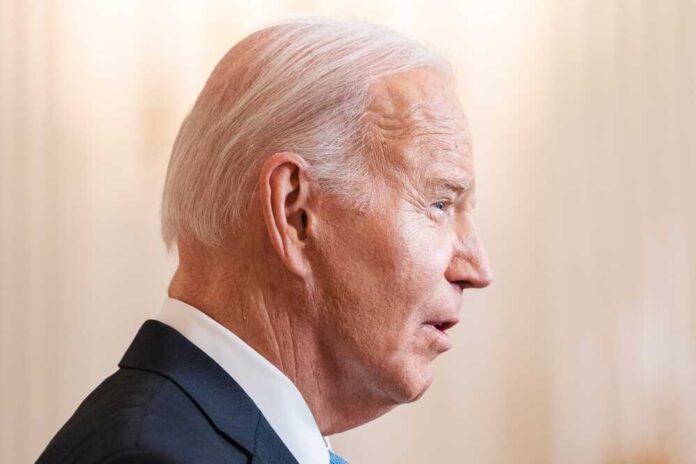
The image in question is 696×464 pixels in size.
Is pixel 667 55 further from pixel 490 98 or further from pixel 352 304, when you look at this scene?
pixel 352 304

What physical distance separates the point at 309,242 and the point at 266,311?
87 mm

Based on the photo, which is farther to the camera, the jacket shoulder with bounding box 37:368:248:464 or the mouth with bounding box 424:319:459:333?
the mouth with bounding box 424:319:459:333

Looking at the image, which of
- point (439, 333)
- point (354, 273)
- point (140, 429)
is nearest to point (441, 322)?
point (439, 333)

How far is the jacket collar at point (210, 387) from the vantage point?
3.08 feet

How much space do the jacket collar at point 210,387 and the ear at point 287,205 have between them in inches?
5.4

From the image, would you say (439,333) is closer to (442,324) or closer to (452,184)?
(442,324)

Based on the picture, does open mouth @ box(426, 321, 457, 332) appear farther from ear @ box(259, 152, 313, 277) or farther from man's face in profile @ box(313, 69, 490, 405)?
ear @ box(259, 152, 313, 277)

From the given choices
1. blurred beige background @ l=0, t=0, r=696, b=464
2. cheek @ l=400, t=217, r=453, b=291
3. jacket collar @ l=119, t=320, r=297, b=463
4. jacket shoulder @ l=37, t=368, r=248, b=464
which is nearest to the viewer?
jacket shoulder @ l=37, t=368, r=248, b=464

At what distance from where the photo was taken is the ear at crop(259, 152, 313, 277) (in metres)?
1.01

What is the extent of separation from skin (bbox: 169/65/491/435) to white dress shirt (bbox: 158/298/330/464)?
0.02 meters

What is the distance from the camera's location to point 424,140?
1075 millimetres

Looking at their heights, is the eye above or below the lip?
above

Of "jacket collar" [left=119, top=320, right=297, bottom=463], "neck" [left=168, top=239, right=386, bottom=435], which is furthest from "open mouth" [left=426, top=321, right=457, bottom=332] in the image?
"jacket collar" [left=119, top=320, right=297, bottom=463]

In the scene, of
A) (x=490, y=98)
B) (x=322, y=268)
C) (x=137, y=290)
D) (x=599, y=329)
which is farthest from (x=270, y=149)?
(x=599, y=329)
